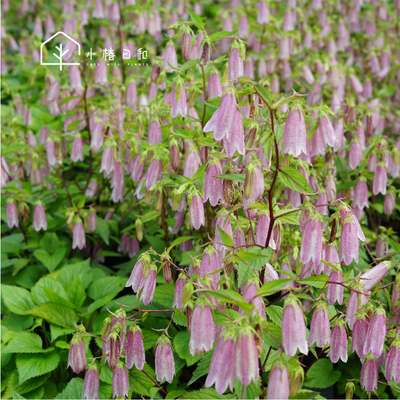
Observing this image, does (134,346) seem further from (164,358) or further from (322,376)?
(322,376)

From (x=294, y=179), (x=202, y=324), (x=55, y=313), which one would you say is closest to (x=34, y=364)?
(x=55, y=313)

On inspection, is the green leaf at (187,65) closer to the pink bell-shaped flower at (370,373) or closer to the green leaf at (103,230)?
the pink bell-shaped flower at (370,373)

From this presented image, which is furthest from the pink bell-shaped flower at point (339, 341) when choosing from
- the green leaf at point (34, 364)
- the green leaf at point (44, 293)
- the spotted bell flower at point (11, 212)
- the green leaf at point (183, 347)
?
the spotted bell flower at point (11, 212)

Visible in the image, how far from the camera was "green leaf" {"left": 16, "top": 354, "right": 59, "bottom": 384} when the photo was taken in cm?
258

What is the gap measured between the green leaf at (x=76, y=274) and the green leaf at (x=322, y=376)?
1.79 metres

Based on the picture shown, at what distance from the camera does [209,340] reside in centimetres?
141

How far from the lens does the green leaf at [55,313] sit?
2820 millimetres

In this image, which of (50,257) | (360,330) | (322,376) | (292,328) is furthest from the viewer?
(50,257)

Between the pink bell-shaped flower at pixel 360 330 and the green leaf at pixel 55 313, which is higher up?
the pink bell-shaped flower at pixel 360 330

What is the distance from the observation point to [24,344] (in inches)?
108

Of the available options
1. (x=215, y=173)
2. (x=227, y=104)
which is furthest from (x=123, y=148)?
(x=227, y=104)

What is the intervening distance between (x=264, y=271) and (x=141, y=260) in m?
0.52

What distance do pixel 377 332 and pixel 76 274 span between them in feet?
7.98

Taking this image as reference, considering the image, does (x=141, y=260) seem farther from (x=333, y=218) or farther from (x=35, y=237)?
(x=35, y=237)
